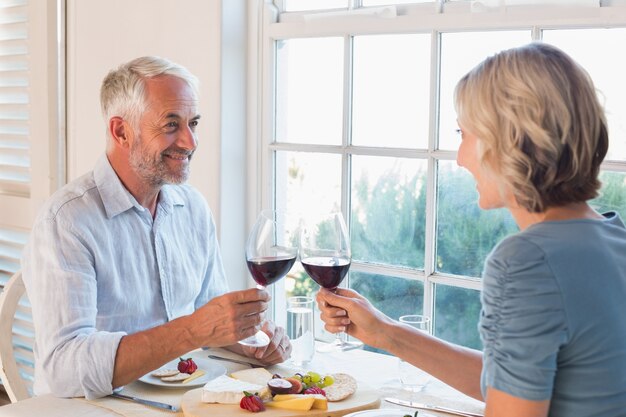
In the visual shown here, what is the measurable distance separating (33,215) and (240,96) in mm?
1123

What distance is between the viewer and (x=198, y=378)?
5.49ft

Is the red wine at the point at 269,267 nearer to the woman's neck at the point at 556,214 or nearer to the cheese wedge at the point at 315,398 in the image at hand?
the cheese wedge at the point at 315,398

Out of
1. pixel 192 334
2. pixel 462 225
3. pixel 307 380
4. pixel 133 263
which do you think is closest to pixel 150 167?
pixel 133 263

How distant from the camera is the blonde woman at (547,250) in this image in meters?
1.06

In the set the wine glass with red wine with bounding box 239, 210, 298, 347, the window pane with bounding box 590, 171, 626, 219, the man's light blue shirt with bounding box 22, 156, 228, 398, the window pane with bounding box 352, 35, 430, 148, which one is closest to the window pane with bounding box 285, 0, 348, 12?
the window pane with bounding box 352, 35, 430, 148

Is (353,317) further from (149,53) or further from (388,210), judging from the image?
(149,53)

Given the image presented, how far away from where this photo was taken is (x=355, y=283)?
247cm

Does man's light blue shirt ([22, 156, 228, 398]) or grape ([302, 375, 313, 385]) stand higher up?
man's light blue shirt ([22, 156, 228, 398])

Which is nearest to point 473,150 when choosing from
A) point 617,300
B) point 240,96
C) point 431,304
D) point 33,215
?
point 617,300

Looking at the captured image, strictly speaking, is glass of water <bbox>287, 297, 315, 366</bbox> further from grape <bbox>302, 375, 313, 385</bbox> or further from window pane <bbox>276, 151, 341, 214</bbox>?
window pane <bbox>276, 151, 341, 214</bbox>

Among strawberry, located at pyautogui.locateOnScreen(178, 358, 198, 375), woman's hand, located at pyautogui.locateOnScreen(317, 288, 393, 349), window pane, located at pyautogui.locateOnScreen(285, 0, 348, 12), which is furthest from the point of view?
window pane, located at pyautogui.locateOnScreen(285, 0, 348, 12)

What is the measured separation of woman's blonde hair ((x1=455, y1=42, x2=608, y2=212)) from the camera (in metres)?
1.11

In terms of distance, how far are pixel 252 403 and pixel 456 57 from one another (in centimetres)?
115

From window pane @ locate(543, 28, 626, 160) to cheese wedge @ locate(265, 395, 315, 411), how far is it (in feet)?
3.18
